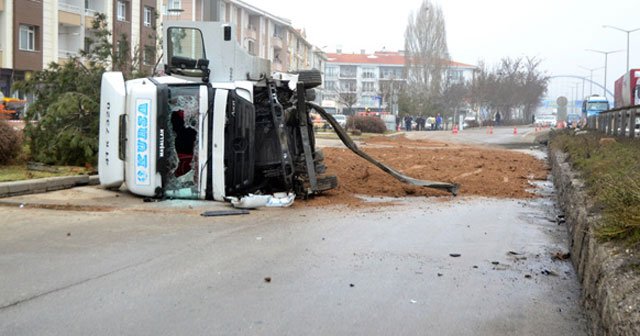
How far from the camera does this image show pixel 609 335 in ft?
12.4

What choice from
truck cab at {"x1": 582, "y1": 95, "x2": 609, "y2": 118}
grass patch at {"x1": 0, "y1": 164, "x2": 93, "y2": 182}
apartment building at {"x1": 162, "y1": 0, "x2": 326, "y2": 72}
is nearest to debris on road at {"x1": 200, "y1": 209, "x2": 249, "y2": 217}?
grass patch at {"x1": 0, "y1": 164, "x2": 93, "y2": 182}

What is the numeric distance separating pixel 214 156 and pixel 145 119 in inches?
44.9

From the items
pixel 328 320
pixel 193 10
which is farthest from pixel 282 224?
pixel 193 10

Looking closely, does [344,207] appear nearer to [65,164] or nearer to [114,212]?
[114,212]

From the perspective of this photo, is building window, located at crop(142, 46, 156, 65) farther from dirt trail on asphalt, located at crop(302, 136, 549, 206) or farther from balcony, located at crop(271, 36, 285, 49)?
balcony, located at crop(271, 36, 285, 49)

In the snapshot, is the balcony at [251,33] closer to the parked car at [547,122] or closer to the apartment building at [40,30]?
the apartment building at [40,30]

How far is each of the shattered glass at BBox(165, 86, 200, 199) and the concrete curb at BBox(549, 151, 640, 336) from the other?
5653mm

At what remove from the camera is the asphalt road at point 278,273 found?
4.71m

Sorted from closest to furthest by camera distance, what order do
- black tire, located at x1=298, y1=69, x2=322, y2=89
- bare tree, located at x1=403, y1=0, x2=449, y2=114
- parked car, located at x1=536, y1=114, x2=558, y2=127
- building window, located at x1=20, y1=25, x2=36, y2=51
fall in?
black tire, located at x1=298, y1=69, x2=322, y2=89 → building window, located at x1=20, y1=25, x2=36, y2=51 → parked car, located at x1=536, y1=114, x2=558, y2=127 → bare tree, located at x1=403, y1=0, x2=449, y2=114

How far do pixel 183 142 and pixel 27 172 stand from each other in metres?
3.68

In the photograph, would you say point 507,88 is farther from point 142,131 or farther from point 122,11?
point 142,131

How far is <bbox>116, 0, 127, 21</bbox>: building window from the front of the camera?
49.4 metres

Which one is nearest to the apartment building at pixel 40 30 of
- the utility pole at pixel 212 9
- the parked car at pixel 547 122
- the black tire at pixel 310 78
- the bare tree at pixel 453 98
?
the utility pole at pixel 212 9

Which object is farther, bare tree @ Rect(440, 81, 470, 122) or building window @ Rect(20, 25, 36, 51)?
bare tree @ Rect(440, 81, 470, 122)
